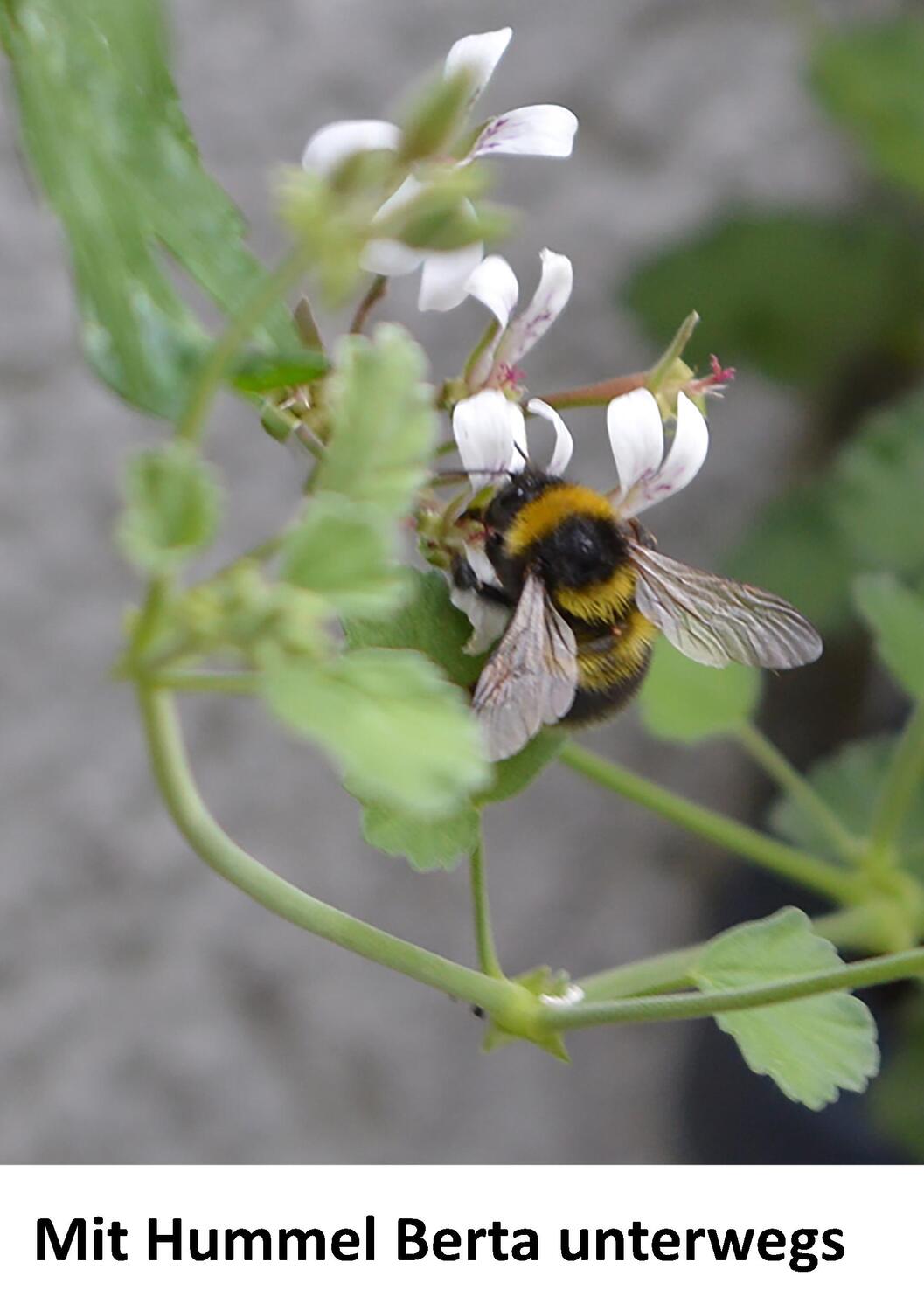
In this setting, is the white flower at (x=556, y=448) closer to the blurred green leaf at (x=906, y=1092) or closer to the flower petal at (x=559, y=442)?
the flower petal at (x=559, y=442)

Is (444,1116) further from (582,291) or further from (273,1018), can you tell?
(582,291)

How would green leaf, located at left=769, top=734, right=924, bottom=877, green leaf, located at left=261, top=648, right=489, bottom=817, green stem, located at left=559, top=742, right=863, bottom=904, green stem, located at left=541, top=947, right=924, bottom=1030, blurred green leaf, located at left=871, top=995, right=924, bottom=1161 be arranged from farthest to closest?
1. blurred green leaf, located at left=871, top=995, right=924, bottom=1161
2. green leaf, located at left=769, top=734, right=924, bottom=877
3. green stem, located at left=559, top=742, right=863, bottom=904
4. green stem, located at left=541, top=947, right=924, bottom=1030
5. green leaf, located at left=261, top=648, right=489, bottom=817

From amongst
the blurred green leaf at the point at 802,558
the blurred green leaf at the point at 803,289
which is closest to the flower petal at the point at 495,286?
the blurred green leaf at the point at 802,558

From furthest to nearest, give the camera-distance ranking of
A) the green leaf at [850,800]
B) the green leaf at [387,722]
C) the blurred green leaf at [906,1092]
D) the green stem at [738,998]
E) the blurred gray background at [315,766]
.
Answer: the blurred green leaf at [906,1092] → the blurred gray background at [315,766] → the green leaf at [850,800] → the green stem at [738,998] → the green leaf at [387,722]

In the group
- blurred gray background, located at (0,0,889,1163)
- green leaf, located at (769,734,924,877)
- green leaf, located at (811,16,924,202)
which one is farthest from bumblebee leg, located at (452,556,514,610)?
green leaf, located at (811,16,924,202)

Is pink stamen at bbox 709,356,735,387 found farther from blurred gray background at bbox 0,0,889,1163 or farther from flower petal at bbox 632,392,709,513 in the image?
blurred gray background at bbox 0,0,889,1163
